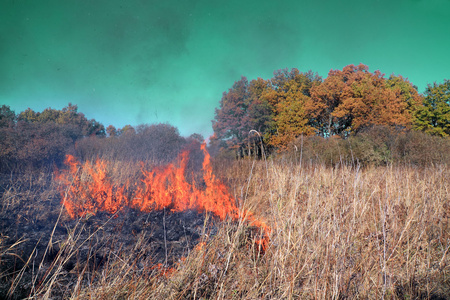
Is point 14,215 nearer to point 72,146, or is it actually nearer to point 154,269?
point 154,269

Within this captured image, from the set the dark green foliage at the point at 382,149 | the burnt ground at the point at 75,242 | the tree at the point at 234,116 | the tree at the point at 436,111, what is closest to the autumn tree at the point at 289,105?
the tree at the point at 234,116

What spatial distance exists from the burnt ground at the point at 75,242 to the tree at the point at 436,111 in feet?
99.1

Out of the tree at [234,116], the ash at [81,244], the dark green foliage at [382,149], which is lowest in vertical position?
the ash at [81,244]

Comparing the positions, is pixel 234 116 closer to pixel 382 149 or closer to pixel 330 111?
pixel 330 111

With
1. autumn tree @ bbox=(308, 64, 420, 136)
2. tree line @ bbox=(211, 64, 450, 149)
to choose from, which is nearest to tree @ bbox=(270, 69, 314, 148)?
tree line @ bbox=(211, 64, 450, 149)

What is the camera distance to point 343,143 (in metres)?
12.7

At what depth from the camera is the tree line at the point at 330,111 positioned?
22016 millimetres

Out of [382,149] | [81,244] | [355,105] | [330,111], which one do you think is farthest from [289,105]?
[81,244]

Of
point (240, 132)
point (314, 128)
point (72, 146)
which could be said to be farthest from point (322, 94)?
point (72, 146)

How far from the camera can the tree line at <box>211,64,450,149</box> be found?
22.0 m

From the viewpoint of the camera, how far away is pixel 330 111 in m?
24.0

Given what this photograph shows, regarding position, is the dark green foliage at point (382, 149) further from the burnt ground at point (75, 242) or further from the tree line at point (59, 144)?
the burnt ground at point (75, 242)

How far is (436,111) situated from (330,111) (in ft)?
36.5

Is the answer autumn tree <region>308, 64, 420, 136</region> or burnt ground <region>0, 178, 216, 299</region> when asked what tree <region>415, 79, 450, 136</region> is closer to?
autumn tree <region>308, 64, 420, 136</region>
